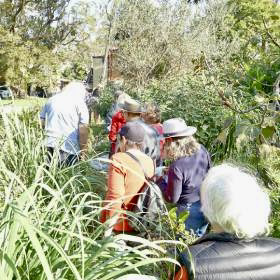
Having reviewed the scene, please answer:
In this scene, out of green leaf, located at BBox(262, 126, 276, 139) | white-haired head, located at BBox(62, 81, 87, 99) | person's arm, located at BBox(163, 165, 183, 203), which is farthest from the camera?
white-haired head, located at BBox(62, 81, 87, 99)

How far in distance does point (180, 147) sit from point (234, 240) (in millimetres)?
1857

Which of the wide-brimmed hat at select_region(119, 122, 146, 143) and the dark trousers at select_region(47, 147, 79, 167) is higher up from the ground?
the wide-brimmed hat at select_region(119, 122, 146, 143)

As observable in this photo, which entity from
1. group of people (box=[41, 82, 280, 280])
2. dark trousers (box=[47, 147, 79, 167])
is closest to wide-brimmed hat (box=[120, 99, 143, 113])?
group of people (box=[41, 82, 280, 280])

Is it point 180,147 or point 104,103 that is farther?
point 104,103

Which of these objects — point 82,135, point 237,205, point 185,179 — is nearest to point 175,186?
point 185,179

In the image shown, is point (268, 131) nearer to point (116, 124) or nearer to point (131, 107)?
point (131, 107)

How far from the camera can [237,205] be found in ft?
6.43

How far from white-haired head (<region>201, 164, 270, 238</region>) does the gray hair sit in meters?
1.63

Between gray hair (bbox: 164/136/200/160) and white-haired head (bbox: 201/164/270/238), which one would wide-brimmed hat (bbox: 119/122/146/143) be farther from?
white-haired head (bbox: 201/164/270/238)

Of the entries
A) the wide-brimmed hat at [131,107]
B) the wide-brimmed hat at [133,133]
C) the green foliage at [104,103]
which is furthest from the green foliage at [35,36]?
the wide-brimmed hat at [133,133]

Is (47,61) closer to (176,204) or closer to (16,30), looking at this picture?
(16,30)

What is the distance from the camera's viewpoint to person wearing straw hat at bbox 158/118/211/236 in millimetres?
3602

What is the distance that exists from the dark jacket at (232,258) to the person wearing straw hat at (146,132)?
2.03 m

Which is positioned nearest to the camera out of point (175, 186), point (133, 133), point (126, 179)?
point (126, 179)
